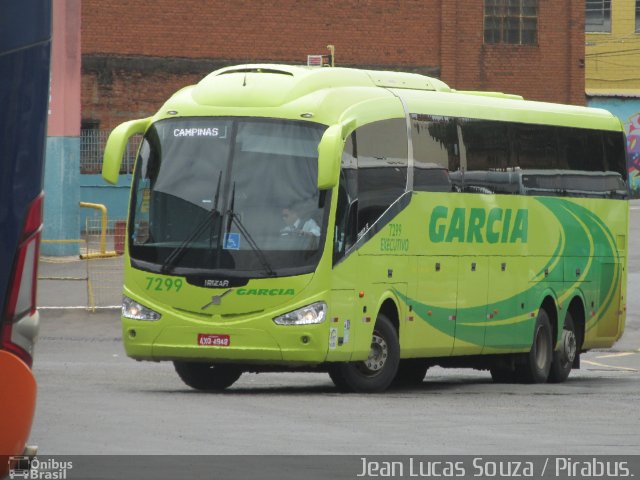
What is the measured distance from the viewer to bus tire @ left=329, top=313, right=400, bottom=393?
17859 mm

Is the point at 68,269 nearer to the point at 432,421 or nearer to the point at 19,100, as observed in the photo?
the point at 432,421

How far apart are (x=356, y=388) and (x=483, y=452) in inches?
237

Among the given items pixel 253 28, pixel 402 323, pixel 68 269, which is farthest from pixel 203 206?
pixel 253 28

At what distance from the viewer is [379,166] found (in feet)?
58.7

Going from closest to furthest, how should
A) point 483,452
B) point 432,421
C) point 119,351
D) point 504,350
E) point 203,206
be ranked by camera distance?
point 483,452 < point 432,421 < point 203,206 < point 504,350 < point 119,351

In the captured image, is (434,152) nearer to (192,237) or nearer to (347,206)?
(347,206)

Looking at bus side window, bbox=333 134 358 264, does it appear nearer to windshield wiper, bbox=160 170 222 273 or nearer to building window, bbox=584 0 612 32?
windshield wiper, bbox=160 170 222 273

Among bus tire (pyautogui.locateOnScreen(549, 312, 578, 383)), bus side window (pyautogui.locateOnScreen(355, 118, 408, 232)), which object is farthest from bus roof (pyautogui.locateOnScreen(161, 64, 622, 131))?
bus tire (pyautogui.locateOnScreen(549, 312, 578, 383))

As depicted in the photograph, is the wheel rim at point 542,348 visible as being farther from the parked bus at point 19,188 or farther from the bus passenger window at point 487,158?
the parked bus at point 19,188

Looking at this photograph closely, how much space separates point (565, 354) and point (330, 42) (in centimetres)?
3118

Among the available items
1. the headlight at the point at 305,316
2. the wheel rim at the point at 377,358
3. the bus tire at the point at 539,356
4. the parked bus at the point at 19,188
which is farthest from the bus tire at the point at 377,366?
the parked bus at the point at 19,188

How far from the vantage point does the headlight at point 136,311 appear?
1736 cm

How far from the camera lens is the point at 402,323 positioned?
1844 centimetres

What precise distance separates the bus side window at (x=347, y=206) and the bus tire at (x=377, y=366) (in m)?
1.14
